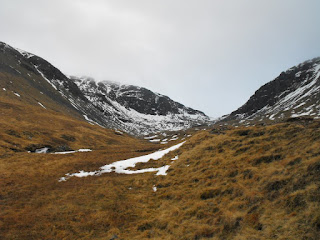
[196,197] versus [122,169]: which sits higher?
[122,169]

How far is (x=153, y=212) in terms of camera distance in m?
14.4

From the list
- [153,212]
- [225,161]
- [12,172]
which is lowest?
[153,212]

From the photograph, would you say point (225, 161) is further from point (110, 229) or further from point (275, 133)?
point (110, 229)

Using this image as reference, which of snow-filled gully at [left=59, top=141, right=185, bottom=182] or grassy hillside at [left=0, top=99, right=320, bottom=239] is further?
snow-filled gully at [left=59, top=141, right=185, bottom=182]

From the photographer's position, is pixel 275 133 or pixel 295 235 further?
pixel 275 133

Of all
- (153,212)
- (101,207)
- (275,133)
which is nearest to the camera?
(153,212)

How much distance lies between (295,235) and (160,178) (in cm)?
1472

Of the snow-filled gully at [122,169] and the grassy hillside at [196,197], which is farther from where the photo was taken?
the snow-filled gully at [122,169]

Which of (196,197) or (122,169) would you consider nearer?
(196,197)

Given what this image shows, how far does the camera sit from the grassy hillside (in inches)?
385

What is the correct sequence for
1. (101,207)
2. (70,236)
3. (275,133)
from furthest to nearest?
(275,133)
(101,207)
(70,236)

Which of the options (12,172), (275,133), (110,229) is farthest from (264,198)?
(12,172)

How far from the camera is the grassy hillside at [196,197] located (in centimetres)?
979

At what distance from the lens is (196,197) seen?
577 inches
